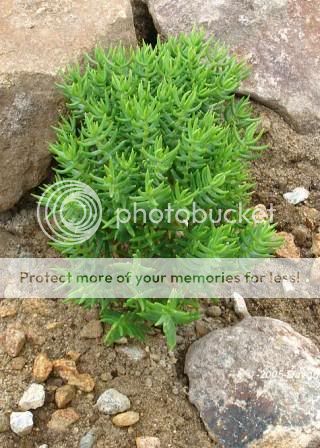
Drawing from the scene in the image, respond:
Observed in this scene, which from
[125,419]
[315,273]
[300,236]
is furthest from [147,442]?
[300,236]

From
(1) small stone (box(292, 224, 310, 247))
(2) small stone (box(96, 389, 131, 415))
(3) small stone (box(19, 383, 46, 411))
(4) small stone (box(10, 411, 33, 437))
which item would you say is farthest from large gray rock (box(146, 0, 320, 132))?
(4) small stone (box(10, 411, 33, 437))

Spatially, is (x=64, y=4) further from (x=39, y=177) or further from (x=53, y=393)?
(x=53, y=393)

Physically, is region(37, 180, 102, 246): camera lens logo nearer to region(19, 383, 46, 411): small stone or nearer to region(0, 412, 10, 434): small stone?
region(19, 383, 46, 411): small stone

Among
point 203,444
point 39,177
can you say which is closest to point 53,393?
point 203,444

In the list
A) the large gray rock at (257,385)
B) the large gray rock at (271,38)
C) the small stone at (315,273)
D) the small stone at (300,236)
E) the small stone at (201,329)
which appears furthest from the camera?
the large gray rock at (271,38)

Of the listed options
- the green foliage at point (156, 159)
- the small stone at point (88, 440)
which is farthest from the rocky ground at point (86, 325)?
the green foliage at point (156, 159)

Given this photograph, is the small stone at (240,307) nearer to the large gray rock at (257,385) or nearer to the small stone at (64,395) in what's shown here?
the large gray rock at (257,385)
